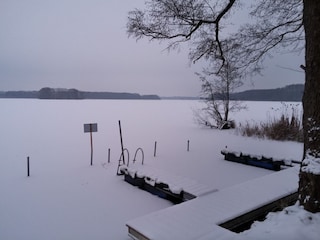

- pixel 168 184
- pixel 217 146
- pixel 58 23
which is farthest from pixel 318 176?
pixel 58 23

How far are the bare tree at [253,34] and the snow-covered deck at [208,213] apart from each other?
0.95 meters

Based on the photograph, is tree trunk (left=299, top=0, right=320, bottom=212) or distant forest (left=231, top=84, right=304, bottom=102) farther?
distant forest (left=231, top=84, right=304, bottom=102)

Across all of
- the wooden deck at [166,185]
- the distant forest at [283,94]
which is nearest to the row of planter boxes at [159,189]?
the wooden deck at [166,185]

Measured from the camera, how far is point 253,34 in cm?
678

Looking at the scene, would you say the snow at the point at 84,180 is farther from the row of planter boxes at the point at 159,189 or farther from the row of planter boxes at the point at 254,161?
the row of planter boxes at the point at 254,161

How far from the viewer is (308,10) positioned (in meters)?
2.21

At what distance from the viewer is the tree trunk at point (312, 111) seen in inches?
84.4

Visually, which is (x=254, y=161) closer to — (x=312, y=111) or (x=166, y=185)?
(x=166, y=185)

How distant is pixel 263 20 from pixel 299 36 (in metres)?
1.07

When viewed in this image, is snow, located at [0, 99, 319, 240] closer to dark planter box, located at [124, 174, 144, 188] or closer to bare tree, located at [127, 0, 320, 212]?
dark planter box, located at [124, 174, 144, 188]

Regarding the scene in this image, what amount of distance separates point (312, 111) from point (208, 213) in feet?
5.61

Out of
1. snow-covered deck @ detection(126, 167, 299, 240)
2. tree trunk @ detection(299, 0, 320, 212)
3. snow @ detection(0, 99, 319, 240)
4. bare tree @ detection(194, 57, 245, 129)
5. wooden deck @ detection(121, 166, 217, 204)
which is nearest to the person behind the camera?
tree trunk @ detection(299, 0, 320, 212)

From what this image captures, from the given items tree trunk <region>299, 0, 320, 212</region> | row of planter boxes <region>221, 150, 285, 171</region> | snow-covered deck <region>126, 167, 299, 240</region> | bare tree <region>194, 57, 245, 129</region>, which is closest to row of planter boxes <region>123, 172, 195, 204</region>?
snow-covered deck <region>126, 167, 299, 240</region>

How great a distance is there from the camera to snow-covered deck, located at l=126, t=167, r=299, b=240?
8.29 ft
